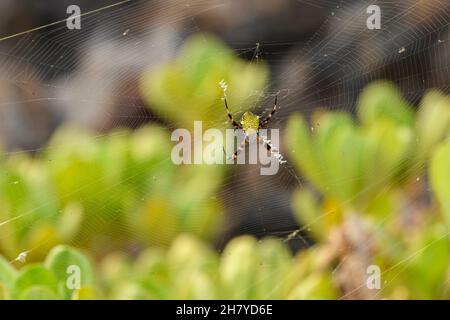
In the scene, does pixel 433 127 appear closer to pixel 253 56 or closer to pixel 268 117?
pixel 268 117

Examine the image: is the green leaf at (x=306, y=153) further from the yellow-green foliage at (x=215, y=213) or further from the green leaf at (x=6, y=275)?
the green leaf at (x=6, y=275)

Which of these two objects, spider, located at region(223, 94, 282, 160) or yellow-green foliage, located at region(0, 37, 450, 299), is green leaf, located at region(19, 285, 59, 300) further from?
spider, located at region(223, 94, 282, 160)

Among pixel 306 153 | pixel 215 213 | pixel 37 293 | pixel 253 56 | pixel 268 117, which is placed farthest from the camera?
pixel 253 56

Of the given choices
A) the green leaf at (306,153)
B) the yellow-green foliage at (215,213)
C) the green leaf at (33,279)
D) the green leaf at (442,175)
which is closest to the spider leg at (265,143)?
the yellow-green foliage at (215,213)

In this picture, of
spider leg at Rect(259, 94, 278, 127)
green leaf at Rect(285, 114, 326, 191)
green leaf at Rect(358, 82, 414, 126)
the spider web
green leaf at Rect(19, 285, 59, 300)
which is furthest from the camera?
the spider web

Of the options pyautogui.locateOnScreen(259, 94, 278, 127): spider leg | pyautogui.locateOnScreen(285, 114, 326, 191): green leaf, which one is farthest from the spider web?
pyautogui.locateOnScreen(285, 114, 326, 191): green leaf

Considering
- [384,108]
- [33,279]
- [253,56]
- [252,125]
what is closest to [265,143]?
[252,125]

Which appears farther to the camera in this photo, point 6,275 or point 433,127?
point 433,127

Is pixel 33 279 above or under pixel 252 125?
under

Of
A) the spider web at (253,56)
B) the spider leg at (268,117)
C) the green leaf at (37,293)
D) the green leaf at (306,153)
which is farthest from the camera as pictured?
the spider web at (253,56)

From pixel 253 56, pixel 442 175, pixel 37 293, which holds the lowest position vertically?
pixel 37 293
